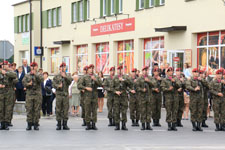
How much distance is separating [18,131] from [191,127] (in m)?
5.42

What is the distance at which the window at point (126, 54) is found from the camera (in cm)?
3553

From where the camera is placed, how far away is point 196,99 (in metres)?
15.8

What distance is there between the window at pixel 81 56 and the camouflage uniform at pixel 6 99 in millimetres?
26274

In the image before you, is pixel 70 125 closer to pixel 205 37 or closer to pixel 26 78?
pixel 26 78

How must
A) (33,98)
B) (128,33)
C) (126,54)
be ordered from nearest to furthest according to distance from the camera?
(33,98) → (128,33) → (126,54)

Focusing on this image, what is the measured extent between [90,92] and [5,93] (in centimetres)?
256

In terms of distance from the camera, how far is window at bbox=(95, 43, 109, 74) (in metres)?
39.0

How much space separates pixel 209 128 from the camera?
1645 cm

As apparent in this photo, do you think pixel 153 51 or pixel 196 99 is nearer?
pixel 196 99

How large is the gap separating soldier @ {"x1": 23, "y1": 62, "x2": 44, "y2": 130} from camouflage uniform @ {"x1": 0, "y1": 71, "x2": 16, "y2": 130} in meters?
0.52

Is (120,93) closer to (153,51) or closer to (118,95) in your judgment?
(118,95)

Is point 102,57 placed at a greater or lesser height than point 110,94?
greater

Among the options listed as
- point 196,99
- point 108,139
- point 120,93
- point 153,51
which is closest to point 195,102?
point 196,99

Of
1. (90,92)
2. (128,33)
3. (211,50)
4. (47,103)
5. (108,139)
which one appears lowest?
(108,139)
